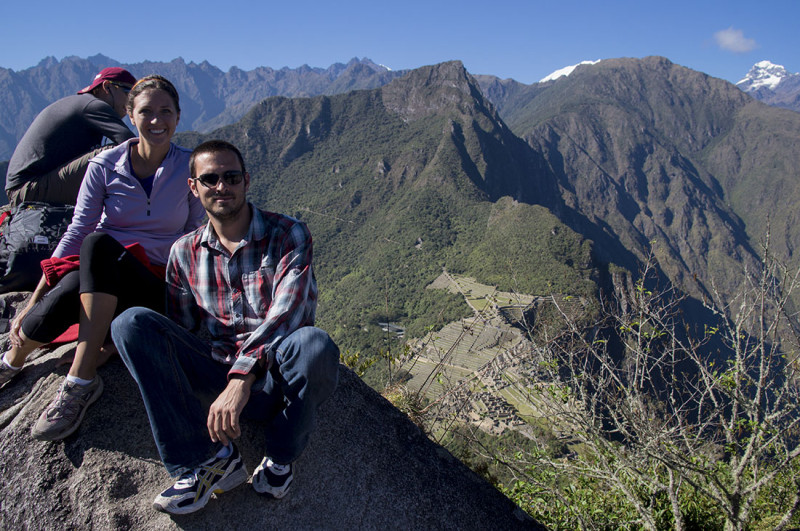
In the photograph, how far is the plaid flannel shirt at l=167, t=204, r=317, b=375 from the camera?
2.30 m

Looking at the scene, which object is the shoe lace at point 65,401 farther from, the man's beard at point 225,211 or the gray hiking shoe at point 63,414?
the man's beard at point 225,211

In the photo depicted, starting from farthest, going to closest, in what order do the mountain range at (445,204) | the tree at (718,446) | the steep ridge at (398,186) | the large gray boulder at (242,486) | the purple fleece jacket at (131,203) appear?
the mountain range at (445,204)
the steep ridge at (398,186)
the tree at (718,446)
the purple fleece jacket at (131,203)
the large gray boulder at (242,486)

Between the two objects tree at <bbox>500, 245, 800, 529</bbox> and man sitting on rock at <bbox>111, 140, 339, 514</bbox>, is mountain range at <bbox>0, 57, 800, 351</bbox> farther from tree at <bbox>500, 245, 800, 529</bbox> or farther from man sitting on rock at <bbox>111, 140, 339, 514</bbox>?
man sitting on rock at <bbox>111, 140, 339, 514</bbox>

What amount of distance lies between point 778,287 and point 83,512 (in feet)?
17.4

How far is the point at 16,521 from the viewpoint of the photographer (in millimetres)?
2133

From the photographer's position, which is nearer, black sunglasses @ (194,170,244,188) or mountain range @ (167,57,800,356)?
black sunglasses @ (194,170,244,188)

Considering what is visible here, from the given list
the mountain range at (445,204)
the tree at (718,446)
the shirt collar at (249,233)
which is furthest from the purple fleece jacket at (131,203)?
the mountain range at (445,204)

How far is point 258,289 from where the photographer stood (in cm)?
233

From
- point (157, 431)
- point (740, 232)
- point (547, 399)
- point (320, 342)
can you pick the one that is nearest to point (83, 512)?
point (157, 431)

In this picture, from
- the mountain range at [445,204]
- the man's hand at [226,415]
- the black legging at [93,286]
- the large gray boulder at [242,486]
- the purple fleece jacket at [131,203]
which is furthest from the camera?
the mountain range at [445,204]

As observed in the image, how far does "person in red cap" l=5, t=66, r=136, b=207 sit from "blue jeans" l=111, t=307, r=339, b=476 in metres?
2.03

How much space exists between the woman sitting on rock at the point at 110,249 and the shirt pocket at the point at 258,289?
26.2 inches

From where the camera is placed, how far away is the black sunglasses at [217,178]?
7.52 ft

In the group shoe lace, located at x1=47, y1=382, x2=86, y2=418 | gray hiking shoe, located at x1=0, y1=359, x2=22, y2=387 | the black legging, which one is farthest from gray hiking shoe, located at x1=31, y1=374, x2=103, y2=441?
gray hiking shoe, located at x1=0, y1=359, x2=22, y2=387
